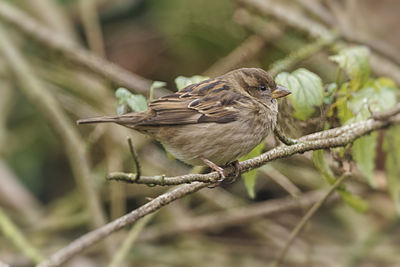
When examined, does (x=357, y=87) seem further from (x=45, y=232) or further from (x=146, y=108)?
(x=45, y=232)

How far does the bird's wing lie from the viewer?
2.94m

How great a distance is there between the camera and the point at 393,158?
3588mm

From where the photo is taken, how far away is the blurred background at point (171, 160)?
485 cm

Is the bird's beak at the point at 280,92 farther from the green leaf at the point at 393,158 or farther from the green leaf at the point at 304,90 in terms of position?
the green leaf at the point at 393,158

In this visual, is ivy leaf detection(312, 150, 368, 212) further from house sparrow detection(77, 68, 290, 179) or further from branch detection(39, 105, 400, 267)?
house sparrow detection(77, 68, 290, 179)

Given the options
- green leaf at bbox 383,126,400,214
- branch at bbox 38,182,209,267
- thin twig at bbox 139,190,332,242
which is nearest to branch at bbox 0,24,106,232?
thin twig at bbox 139,190,332,242

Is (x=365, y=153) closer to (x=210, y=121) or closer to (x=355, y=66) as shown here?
(x=355, y=66)

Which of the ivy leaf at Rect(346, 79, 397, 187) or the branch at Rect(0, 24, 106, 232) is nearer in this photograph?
the ivy leaf at Rect(346, 79, 397, 187)

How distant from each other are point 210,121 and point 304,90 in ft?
1.70

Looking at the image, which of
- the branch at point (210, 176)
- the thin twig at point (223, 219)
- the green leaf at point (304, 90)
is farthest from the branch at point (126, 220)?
the thin twig at point (223, 219)

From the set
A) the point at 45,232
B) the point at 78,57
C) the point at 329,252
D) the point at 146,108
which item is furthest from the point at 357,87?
the point at 45,232

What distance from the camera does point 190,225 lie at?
5.04 meters

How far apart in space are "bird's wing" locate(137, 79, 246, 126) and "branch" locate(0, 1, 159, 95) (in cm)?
160

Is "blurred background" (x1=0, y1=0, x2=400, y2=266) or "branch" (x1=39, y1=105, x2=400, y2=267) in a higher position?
"branch" (x1=39, y1=105, x2=400, y2=267)
